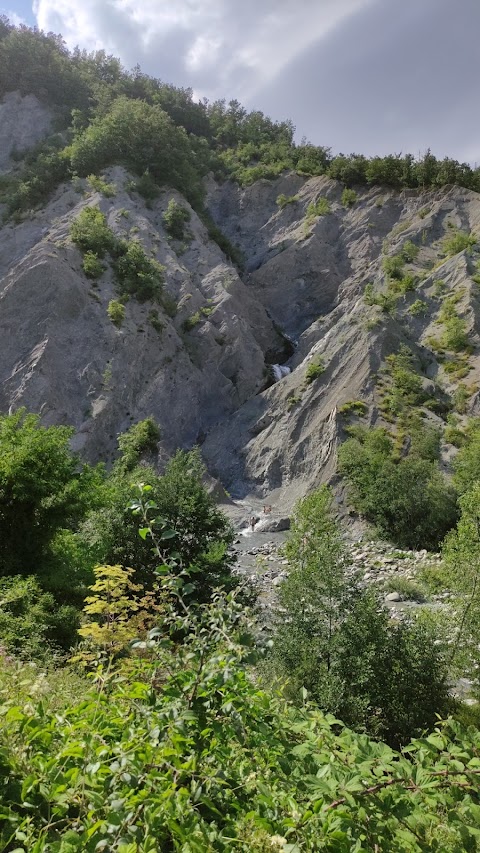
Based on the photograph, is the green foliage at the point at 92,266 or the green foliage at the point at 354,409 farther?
the green foliage at the point at 92,266

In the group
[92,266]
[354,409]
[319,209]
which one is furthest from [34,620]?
[319,209]

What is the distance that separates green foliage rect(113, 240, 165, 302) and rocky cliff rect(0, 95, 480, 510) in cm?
108

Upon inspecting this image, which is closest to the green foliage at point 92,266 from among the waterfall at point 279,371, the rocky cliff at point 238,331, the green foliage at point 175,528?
the rocky cliff at point 238,331

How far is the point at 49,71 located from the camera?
5272 centimetres

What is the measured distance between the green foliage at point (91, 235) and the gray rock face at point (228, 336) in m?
1.10

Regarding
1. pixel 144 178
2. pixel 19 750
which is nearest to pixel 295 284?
pixel 144 178

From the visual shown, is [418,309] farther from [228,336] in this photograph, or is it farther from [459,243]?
[228,336]

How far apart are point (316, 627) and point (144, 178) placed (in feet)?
158

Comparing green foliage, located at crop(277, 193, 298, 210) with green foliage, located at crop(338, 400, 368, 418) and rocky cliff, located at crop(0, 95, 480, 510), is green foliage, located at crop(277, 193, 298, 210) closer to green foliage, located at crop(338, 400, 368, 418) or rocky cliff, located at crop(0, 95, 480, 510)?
rocky cliff, located at crop(0, 95, 480, 510)

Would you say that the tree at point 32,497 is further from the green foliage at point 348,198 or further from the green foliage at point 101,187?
the green foliage at point 348,198

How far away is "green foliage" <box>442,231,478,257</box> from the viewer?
4175 centimetres

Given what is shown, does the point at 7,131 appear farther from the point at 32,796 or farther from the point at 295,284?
the point at 32,796

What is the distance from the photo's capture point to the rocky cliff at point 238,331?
31.7 meters

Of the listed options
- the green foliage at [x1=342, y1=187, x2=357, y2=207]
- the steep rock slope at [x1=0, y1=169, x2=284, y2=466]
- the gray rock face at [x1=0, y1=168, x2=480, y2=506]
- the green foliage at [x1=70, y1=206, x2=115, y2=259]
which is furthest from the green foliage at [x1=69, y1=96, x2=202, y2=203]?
the green foliage at [x1=342, y1=187, x2=357, y2=207]
